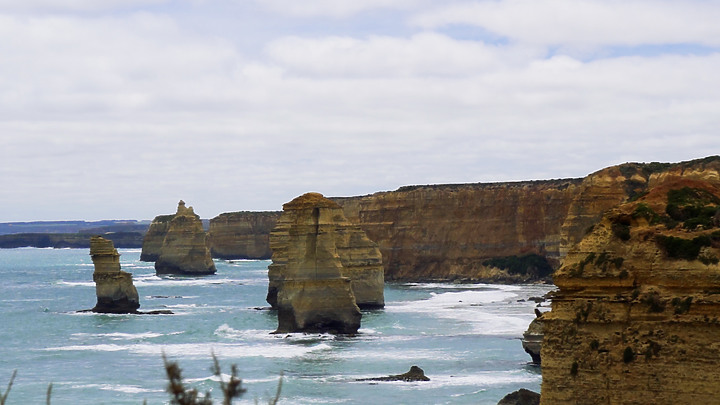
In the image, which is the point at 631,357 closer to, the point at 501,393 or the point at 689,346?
the point at 689,346

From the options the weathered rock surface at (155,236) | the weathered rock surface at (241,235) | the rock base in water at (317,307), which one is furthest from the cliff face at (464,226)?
the weathered rock surface at (241,235)

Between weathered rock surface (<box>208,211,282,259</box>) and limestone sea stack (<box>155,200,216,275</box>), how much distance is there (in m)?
46.3

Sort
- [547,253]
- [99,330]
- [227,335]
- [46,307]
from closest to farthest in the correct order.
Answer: [227,335] < [99,330] < [46,307] < [547,253]

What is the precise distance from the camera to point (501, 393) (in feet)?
123

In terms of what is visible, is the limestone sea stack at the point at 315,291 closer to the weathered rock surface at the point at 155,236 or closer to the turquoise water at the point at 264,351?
the turquoise water at the point at 264,351

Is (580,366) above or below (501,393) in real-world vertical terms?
above

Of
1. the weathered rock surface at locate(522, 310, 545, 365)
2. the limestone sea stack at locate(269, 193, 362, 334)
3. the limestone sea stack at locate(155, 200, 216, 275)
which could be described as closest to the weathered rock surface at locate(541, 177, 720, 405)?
the weathered rock surface at locate(522, 310, 545, 365)

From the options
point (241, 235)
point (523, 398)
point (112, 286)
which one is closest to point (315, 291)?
point (112, 286)

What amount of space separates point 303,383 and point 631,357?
20946mm

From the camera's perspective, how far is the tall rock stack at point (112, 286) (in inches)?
2591

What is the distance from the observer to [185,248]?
13075cm

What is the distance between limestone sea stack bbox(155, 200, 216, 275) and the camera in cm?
12875

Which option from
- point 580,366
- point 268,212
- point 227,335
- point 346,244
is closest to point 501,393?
point 580,366

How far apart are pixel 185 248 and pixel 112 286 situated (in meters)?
62.2
